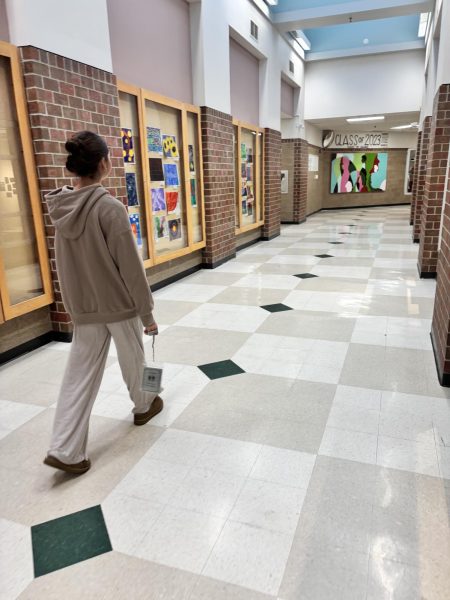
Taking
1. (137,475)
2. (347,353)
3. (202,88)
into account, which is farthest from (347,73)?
(137,475)

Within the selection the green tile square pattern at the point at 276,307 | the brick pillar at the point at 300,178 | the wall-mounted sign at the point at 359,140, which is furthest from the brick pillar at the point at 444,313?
the wall-mounted sign at the point at 359,140

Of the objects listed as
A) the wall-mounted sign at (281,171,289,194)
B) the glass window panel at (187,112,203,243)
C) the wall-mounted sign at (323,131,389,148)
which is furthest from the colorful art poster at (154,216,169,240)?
the wall-mounted sign at (323,131,389,148)

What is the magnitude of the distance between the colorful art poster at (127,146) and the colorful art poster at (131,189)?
0.13m

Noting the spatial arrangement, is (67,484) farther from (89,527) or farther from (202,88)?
(202,88)

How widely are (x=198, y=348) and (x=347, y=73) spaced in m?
9.81

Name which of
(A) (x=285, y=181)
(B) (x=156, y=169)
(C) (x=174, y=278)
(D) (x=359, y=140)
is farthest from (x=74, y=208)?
(D) (x=359, y=140)

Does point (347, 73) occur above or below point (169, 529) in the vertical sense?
above

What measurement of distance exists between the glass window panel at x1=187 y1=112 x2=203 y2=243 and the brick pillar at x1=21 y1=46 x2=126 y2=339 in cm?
178

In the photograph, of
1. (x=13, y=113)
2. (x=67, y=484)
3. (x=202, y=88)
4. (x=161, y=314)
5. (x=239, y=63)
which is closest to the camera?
(x=67, y=484)

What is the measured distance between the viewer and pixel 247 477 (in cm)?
170

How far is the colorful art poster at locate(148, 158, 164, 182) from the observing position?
4433mm

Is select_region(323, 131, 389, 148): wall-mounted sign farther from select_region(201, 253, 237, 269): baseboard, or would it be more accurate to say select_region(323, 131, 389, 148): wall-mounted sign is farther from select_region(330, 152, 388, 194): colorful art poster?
select_region(201, 253, 237, 269): baseboard

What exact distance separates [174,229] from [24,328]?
2368 millimetres

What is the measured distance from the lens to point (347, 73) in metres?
10.3
